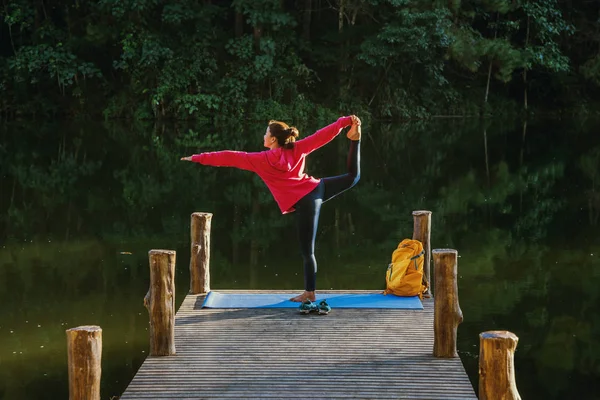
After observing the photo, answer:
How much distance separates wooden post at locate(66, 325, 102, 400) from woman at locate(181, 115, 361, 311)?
220 centimetres

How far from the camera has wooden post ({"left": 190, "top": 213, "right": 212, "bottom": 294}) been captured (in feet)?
26.3

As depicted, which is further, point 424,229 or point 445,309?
point 424,229

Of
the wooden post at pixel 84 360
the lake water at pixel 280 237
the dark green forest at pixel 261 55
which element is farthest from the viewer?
the dark green forest at pixel 261 55

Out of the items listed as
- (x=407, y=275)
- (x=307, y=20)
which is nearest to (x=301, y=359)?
(x=407, y=275)

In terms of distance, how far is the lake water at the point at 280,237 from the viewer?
303 inches

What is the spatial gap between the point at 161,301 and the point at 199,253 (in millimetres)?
1799

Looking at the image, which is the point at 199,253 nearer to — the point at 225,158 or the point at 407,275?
the point at 225,158

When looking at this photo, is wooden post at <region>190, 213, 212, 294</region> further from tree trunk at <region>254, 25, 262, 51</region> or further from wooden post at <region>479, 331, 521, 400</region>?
tree trunk at <region>254, 25, 262, 51</region>

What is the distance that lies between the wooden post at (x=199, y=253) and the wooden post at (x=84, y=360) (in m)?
2.98

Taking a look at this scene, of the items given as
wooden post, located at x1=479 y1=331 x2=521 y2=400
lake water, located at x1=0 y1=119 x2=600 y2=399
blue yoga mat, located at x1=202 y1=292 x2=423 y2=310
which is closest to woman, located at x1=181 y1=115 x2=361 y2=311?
blue yoga mat, located at x1=202 y1=292 x2=423 y2=310

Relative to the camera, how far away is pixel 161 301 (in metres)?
6.24

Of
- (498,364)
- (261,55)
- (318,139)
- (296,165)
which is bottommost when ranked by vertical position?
(498,364)

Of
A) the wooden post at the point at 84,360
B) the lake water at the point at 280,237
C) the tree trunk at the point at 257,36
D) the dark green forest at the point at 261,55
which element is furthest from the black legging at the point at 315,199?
the tree trunk at the point at 257,36

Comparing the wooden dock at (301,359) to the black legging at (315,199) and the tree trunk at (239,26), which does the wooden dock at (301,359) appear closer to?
A: the black legging at (315,199)
